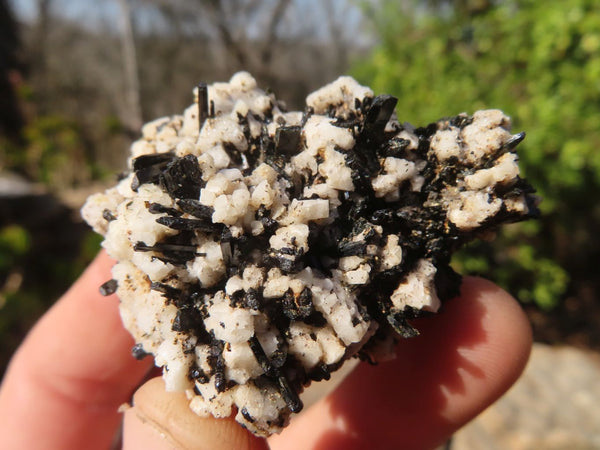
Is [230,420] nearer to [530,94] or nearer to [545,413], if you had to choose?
[545,413]

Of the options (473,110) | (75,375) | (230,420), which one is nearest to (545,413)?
(473,110)

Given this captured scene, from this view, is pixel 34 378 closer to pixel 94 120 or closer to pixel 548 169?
pixel 548 169

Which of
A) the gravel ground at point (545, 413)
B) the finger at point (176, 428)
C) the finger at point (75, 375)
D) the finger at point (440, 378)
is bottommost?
the gravel ground at point (545, 413)

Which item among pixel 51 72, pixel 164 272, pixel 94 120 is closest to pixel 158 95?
pixel 94 120

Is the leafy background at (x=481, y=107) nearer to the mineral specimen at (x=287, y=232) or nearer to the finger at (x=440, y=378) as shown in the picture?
the finger at (x=440, y=378)

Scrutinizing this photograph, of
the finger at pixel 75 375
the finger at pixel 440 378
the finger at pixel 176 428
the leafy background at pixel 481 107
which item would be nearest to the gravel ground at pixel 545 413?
the leafy background at pixel 481 107

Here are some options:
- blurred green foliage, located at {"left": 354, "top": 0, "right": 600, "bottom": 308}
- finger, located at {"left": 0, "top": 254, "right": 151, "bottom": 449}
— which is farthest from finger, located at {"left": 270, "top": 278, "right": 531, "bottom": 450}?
blurred green foliage, located at {"left": 354, "top": 0, "right": 600, "bottom": 308}
